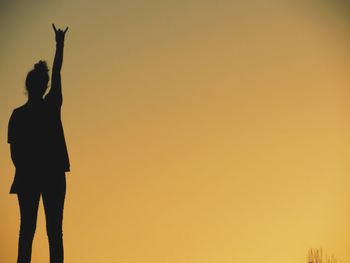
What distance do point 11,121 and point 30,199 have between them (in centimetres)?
98

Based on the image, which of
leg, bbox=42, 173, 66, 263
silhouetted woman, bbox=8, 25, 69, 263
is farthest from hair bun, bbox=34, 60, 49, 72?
leg, bbox=42, 173, 66, 263

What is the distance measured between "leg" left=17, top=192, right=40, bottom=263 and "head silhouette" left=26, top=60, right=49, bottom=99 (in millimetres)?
1189

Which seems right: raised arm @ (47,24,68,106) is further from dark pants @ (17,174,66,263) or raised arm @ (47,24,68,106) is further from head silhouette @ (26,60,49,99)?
dark pants @ (17,174,66,263)

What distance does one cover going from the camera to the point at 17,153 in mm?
8930

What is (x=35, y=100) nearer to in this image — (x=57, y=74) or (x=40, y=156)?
(x=57, y=74)

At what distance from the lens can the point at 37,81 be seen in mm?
8984

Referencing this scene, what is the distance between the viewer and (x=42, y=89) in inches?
354

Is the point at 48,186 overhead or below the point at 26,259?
overhead

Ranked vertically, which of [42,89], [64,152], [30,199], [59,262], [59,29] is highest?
[59,29]

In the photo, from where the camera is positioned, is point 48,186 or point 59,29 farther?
point 59,29

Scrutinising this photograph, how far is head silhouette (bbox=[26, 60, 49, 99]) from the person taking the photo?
29.5 ft

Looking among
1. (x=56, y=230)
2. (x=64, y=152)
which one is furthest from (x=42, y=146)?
(x=56, y=230)

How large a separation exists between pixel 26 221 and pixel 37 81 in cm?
163

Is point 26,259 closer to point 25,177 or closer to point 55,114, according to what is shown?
point 25,177
